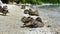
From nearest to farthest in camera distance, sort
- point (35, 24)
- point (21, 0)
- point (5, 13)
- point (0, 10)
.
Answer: point (35, 24) < point (5, 13) < point (0, 10) < point (21, 0)

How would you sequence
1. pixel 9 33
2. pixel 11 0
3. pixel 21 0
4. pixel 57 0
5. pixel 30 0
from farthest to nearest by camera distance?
1. pixel 57 0
2. pixel 30 0
3. pixel 21 0
4. pixel 11 0
5. pixel 9 33

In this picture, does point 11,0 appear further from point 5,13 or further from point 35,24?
point 35,24

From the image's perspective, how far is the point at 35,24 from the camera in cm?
1956

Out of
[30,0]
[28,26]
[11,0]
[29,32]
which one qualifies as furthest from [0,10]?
[30,0]

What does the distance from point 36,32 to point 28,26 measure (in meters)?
2.57

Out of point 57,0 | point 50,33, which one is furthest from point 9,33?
point 57,0

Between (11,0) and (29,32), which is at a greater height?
(29,32)

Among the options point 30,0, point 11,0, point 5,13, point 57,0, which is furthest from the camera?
point 57,0

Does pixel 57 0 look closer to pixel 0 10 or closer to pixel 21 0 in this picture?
pixel 21 0

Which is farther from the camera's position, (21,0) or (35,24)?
(21,0)

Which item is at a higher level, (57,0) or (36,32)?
(36,32)

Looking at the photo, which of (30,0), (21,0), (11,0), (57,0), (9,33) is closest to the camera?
(9,33)

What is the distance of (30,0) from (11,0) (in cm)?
1702

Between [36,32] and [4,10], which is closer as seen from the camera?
[36,32]
